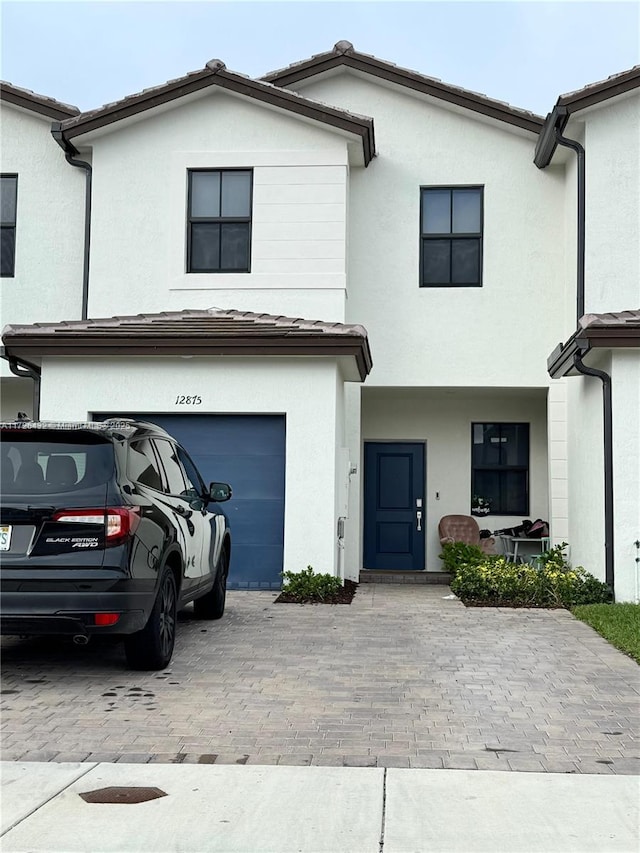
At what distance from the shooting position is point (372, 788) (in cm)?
475

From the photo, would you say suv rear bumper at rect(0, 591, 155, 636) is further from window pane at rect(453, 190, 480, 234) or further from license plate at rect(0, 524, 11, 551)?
window pane at rect(453, 190, 480, 234)

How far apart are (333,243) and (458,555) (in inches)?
214

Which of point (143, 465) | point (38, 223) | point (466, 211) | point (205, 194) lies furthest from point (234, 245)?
point (143, 465)

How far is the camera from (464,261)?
15562 mm

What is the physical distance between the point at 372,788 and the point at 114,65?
20363mm

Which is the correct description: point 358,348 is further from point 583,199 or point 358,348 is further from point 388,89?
point 388,89

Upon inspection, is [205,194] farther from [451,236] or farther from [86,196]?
[451,236]

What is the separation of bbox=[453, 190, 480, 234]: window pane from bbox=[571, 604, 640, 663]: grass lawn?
22.8 ft

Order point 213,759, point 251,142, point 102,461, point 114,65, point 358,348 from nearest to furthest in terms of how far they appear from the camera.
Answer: point 213,759 < point 102,461 < point 358,348 < point 251,142 < point 114,65

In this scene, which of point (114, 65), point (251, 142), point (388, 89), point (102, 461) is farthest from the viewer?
point (114, 65)

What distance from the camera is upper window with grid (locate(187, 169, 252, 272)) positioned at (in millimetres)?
14836

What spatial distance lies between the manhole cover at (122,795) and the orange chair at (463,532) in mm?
12119

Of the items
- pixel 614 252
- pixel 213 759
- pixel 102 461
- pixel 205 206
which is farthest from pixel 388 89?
pixel 213 759

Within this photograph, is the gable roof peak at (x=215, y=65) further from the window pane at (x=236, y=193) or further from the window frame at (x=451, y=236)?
the window frame at (x=451, y=236)
